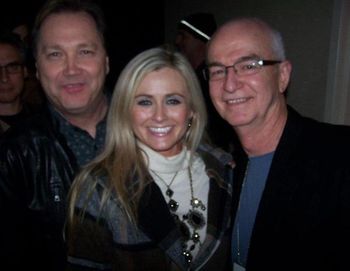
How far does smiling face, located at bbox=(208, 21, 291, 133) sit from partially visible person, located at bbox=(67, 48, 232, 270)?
1.04 ft

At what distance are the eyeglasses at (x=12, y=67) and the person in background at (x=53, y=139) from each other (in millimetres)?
884

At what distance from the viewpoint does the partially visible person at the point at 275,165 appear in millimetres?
1717

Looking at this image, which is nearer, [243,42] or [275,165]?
[275,165]

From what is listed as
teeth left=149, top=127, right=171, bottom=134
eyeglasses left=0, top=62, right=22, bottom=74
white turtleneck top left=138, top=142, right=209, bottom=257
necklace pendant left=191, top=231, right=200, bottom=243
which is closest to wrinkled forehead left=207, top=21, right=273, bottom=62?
teeth left=149, top=127, right=171, bottom=134

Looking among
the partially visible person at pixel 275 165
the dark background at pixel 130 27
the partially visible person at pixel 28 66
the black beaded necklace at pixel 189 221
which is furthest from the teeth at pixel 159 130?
the dark background at pixel 130 27

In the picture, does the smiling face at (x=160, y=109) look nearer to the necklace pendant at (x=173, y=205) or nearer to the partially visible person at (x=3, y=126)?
the necklace pendant at (x=173, y=205)

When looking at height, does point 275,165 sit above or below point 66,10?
below

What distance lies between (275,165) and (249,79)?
514 millimetres

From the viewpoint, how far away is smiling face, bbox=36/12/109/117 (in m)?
2.01

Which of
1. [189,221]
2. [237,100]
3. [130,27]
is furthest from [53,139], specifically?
[130,27]

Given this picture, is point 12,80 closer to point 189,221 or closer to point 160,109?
point 160,109

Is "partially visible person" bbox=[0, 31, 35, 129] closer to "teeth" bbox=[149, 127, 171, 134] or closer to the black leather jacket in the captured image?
the black leather jacket

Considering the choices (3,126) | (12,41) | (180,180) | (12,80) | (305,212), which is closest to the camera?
(305,212)

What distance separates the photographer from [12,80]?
2.83 m
